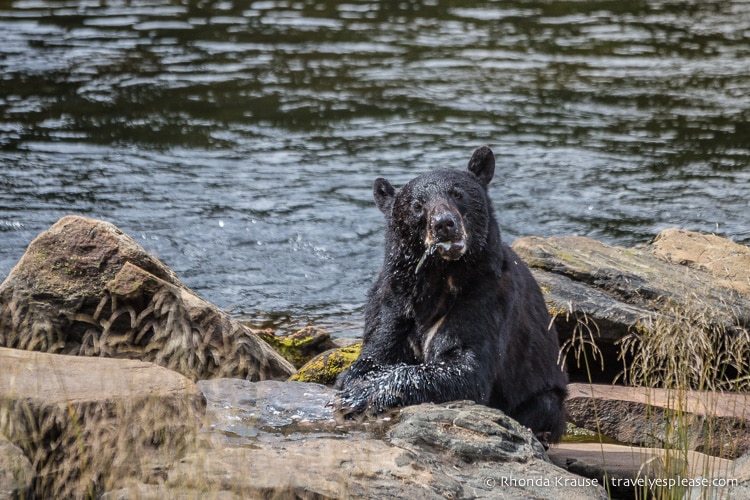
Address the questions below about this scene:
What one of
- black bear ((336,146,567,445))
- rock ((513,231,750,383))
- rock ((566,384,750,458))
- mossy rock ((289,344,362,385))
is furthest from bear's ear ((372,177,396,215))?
rock ((566,384,750,458))

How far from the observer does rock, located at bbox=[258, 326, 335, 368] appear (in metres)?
7.77

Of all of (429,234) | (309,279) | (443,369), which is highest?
(429,234)

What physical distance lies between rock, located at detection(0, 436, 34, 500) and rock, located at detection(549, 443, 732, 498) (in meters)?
2.41

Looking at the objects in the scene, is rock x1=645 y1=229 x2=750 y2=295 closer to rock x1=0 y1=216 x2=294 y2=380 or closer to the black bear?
the black bear

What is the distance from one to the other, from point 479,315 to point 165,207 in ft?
21.0

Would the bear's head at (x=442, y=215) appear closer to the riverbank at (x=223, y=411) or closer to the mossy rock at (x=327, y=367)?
the riverbank at (x=223, y=411)

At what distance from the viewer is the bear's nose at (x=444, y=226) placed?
18.7 feet

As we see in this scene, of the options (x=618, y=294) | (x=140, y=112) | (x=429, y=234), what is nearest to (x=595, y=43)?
(x=140, y=112)

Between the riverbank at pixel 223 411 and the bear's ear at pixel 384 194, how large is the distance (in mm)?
1171

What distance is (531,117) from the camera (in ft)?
48.0

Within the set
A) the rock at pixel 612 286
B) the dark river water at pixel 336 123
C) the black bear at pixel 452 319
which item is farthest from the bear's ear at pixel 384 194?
the dark river water at pixel 336 123

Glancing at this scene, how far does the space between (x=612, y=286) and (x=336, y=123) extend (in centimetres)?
713

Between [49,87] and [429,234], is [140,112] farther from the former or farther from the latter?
[429,234]

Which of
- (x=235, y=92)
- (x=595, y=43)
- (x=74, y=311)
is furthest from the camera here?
(x=595, y=43)
